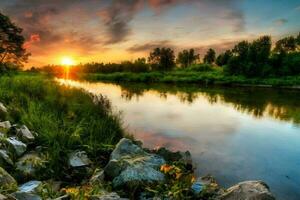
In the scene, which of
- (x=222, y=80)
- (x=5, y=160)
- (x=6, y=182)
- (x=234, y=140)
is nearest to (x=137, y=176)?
(x=6, y=182)

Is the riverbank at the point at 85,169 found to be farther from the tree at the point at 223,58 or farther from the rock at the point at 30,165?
the tree at the point at 223,58

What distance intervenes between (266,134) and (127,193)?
9.23 metres

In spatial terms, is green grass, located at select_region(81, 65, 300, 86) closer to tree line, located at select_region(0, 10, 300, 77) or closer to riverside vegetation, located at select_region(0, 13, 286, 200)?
tree line, located at select_region(0, 10, 300, 77)

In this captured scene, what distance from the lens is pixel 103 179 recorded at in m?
5.41

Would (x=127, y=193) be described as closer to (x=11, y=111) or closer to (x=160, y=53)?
(x=11, y=111)

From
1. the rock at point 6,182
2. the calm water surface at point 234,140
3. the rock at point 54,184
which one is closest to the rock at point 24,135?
the rock at point 54,184

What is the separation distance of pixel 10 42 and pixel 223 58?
212 ft

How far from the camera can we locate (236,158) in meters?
8.97

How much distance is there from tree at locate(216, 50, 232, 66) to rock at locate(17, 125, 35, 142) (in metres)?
77.6

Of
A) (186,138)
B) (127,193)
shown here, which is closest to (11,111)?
(127,193)

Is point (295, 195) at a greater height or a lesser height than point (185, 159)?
lesser

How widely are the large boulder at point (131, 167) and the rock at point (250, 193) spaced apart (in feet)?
4.45

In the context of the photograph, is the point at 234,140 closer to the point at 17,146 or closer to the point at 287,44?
the point at 17,146

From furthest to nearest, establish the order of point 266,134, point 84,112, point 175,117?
point 175,117 → point 266,134 → point 84,112
